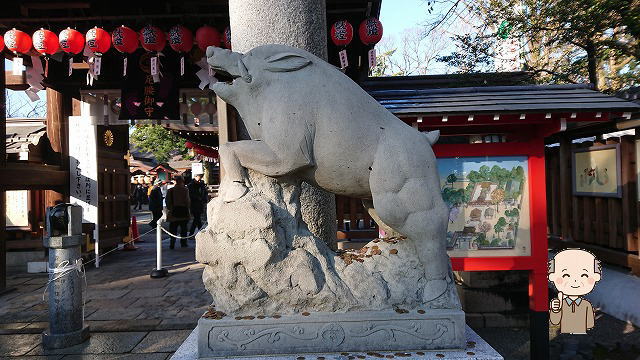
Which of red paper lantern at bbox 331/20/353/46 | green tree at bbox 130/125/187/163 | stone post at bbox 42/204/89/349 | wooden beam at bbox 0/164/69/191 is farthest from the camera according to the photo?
green tree at bbox 130/125/187/163

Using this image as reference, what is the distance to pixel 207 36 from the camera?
5727 millimetres

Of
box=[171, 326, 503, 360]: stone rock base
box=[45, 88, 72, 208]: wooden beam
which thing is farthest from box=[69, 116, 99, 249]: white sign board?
box=[171, 326, 503, 360]: stone rock base

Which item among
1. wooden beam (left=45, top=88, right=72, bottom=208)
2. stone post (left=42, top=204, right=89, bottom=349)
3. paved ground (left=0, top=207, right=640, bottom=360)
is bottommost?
paved ground (left=0, top=207, right=640, bottom=360)

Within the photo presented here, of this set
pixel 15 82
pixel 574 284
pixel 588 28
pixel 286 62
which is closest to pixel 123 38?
pixel 15 82

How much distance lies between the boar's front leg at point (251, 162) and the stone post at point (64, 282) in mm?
3012

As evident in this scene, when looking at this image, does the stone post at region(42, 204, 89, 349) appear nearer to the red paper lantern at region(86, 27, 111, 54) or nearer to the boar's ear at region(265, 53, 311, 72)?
the red paper lantern at region(86, 27, 111, 54)

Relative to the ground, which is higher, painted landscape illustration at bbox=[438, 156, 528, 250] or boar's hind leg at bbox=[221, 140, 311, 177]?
boar's hind leg at bbox=[221, 140, 311, 177]

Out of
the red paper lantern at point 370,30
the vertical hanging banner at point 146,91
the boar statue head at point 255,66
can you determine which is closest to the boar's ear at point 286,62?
the boar statue head at point 255,66

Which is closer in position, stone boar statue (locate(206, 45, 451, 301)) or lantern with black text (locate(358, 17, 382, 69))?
stone boar statue (locate(206, 45, 451, 301))

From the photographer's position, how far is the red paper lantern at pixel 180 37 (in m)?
5.76

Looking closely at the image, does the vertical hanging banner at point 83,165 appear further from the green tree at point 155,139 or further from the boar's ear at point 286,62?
the green tree at point 155,139

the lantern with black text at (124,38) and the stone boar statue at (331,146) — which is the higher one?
the lantern with black text at (124,38)

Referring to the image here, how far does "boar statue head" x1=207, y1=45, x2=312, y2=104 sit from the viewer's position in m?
2.01

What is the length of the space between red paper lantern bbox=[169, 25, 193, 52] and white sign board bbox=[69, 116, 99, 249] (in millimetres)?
2592
